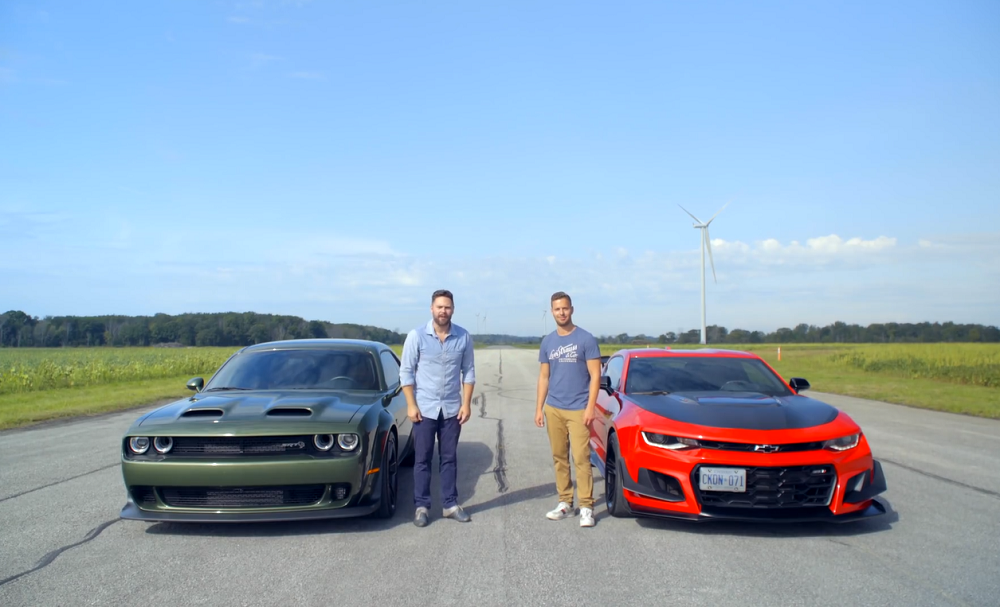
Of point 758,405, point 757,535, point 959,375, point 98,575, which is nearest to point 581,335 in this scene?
point 758,405

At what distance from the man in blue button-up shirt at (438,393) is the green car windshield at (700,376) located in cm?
181

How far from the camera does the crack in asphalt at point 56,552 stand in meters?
4.28

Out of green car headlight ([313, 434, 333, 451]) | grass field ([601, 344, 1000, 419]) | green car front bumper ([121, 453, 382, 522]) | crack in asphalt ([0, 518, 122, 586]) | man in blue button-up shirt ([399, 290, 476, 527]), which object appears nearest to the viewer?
crack in asphalt ([0, 518, 122, 586])

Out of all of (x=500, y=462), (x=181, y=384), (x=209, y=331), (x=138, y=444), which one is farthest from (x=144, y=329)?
(x=138, y=444)

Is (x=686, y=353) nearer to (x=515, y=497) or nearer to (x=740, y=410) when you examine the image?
(x=740, y=410)

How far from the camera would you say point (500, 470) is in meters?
8.05

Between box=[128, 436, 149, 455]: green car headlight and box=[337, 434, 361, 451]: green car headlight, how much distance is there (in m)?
1.41

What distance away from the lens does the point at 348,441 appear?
17.6ft

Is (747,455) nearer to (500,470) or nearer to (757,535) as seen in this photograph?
(757,535)

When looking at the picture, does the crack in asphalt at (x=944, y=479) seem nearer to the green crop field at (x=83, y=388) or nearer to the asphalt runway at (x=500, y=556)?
the asphalt runway at (x=500, y=556)

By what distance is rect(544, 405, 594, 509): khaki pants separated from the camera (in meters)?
5.70

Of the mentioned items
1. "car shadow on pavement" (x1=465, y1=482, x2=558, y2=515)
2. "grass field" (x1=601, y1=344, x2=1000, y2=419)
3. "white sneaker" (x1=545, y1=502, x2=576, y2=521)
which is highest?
"grass field" (x1=601, y1=344, x2=1000, y2=419)

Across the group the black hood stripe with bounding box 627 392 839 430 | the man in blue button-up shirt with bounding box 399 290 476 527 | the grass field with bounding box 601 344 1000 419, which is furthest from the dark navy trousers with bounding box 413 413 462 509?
the grass field with bounding box 601 344 1000 419

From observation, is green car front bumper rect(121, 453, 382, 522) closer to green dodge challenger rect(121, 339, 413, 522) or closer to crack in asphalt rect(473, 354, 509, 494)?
green dodge challenger rect(121, 339, 413, 522)
